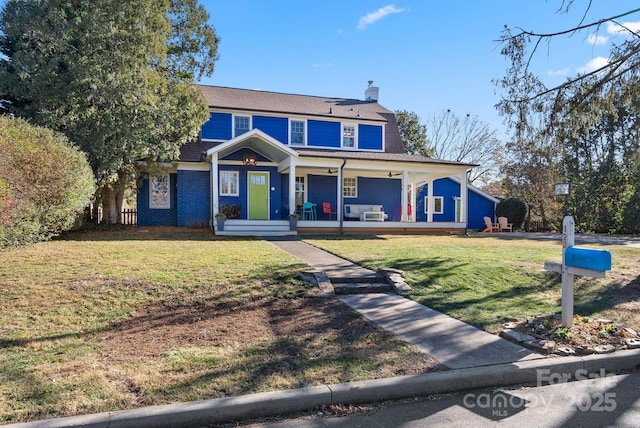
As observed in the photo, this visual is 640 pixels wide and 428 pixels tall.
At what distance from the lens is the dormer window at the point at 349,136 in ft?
72.7

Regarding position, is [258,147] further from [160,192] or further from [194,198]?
[160,192]

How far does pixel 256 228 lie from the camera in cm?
1694

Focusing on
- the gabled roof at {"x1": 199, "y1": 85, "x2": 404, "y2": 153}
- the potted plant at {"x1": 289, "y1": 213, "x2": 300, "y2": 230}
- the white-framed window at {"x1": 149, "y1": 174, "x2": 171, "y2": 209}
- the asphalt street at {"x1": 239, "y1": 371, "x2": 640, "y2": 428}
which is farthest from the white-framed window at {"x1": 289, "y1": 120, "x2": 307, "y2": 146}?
the asphalt street at {"x1": 239, "y1": 371, "x2": 640, "y2": 428}

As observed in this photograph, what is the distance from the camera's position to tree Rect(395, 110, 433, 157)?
39.1 m

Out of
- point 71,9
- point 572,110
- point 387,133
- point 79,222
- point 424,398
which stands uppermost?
point 71,9

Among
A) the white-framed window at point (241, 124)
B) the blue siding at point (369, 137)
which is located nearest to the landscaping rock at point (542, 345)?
the white-framed window at point (241, 124)

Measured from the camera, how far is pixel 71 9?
13.9m

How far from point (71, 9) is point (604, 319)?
1701cm

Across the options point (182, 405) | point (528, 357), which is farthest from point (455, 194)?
point (182, 405)

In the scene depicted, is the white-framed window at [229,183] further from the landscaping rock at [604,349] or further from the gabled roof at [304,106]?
the landscaping rock at [604,349]

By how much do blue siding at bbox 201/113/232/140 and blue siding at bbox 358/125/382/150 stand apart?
6919 mm

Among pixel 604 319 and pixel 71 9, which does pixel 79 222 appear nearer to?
pixel 71 9

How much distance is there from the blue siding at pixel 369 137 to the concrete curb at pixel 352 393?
1838 cm

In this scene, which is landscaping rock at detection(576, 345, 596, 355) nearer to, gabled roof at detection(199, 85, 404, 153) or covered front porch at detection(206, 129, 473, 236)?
covered front porch at detection(206, 129, 473, 236)
